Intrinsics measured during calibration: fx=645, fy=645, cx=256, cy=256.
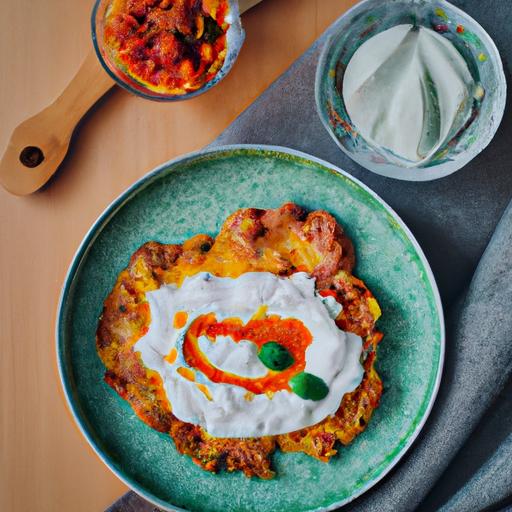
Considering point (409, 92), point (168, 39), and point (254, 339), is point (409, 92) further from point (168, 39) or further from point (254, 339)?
point (254, 339)

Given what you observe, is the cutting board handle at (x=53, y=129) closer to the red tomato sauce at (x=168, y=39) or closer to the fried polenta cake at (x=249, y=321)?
the red tomato sauce at (x=168, y=39)

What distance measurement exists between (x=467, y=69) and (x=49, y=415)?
148 cm

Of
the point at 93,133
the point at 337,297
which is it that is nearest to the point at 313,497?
the point at 337,297

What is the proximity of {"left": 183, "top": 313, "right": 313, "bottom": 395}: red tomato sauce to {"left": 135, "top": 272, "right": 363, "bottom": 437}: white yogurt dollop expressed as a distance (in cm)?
1

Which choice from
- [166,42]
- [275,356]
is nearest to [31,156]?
[166,42]

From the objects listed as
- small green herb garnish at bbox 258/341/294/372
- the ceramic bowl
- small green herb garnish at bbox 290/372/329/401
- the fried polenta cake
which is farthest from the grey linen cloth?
small green herb garnish at bbox 258/341/294/372

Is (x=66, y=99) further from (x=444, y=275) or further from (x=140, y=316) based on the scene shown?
(x=444, y=275)

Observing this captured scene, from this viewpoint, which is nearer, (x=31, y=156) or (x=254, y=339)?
(x=254, y=339)

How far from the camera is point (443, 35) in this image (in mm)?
1669

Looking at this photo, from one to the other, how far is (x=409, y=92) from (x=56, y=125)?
95 centimetres

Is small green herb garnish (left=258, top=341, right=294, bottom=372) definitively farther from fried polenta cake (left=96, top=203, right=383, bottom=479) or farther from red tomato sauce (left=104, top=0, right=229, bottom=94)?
red tomato sauce (left=104, top=0, right=229, bottom=94)

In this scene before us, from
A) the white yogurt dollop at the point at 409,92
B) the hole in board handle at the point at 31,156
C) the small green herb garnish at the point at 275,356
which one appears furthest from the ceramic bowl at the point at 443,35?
the hole in board handle at the point at 31,156

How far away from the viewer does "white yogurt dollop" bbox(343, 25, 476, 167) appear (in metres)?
1.56

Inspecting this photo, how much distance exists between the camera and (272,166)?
5.56 feet
